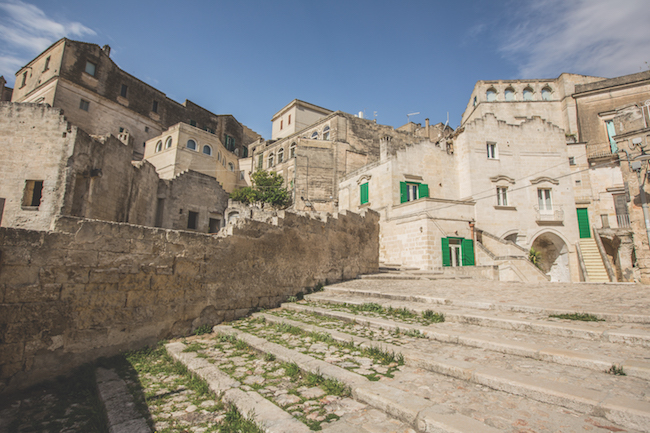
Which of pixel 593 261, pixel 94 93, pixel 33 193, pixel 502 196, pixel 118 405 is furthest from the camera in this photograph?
pixel 94 93

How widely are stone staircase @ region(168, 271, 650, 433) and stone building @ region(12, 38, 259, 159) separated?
1179 inches

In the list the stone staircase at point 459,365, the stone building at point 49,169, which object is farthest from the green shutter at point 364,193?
the stone staircase at point 459,365

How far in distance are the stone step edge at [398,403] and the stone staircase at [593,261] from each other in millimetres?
23819

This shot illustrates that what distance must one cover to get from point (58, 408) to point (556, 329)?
572 centimetres

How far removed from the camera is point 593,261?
2091 cm

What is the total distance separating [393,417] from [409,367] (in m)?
1.00

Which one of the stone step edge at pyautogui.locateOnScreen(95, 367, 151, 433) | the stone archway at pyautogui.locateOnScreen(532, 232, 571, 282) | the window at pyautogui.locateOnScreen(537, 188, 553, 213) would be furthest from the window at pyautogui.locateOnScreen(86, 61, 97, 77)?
the stone archway at pyautogui.locateOnScreen(532, 232, 571, 282)

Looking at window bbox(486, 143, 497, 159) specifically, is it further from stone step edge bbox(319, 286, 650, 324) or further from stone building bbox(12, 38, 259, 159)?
stone building bbox(12, 38, 259, 159)

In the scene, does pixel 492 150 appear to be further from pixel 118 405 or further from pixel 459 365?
pixel 118 405

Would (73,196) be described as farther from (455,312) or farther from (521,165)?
(521,165)

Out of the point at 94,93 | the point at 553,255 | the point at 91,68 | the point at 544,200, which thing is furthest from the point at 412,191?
the point at 91,68

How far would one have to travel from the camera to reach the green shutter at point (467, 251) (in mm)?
18891

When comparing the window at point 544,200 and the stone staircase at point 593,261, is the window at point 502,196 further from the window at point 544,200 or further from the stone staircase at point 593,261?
the stone staircase at point 593,261

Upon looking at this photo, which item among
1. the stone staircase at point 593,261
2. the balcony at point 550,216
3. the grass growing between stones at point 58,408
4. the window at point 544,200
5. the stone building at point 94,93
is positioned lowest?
the grass growing between stones at point 58,408
